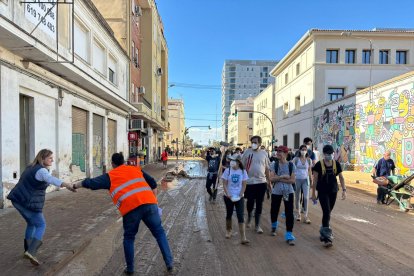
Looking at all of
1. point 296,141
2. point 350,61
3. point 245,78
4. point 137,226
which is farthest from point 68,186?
point 245,78

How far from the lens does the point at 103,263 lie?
498cm

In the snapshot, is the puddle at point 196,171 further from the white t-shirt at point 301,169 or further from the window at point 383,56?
the window at point 383,56

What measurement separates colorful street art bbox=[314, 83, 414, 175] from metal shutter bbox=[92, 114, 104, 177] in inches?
608

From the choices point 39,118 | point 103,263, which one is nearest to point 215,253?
point 103,263

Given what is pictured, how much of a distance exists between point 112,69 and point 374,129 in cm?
1606

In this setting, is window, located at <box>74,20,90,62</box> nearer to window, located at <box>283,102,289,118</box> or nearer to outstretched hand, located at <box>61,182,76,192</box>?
outstretched hand, located at <box>61,182,76,192</box>

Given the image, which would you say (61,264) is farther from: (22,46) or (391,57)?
(391,57)

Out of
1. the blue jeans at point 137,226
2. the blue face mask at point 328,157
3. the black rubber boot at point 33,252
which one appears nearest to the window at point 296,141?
the blue face mask at point 328,157

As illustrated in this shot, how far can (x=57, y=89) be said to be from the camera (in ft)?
39.8

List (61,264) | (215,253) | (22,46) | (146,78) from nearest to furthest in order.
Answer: (61,264) < (215,253) < (22,46) < (146,78)

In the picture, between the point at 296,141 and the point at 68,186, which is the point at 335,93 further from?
the point at 68,186

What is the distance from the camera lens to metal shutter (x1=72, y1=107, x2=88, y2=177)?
556 inches

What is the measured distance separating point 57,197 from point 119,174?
7583 millimetres

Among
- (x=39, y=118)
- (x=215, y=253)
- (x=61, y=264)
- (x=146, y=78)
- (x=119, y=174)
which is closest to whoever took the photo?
(x=119, y=174)
